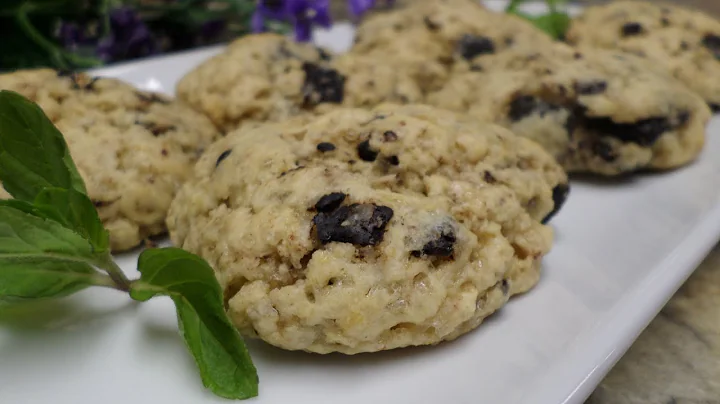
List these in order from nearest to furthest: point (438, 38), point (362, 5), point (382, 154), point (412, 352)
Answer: point (412, 352) → point (382, 154) → point (438, 38) → point (362, 5)

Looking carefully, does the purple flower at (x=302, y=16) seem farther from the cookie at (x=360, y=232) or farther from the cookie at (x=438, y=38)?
the cookie at (x=360, y=232)

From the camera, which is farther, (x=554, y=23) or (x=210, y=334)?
(x=554, y=23)

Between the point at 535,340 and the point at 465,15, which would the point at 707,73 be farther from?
the point at 535,340

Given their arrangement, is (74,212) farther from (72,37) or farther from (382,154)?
(72,37)

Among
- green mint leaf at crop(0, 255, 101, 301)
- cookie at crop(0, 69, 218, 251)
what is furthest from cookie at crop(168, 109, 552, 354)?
green mint leaf at crop(0, 255, 101, 301)

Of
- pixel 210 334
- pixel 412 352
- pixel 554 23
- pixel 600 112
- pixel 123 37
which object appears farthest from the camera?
pixel 123 37

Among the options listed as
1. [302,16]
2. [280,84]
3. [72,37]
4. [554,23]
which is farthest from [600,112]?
[72,37]

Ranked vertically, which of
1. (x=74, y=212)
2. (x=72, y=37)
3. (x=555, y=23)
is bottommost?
(x=72, y=37)
